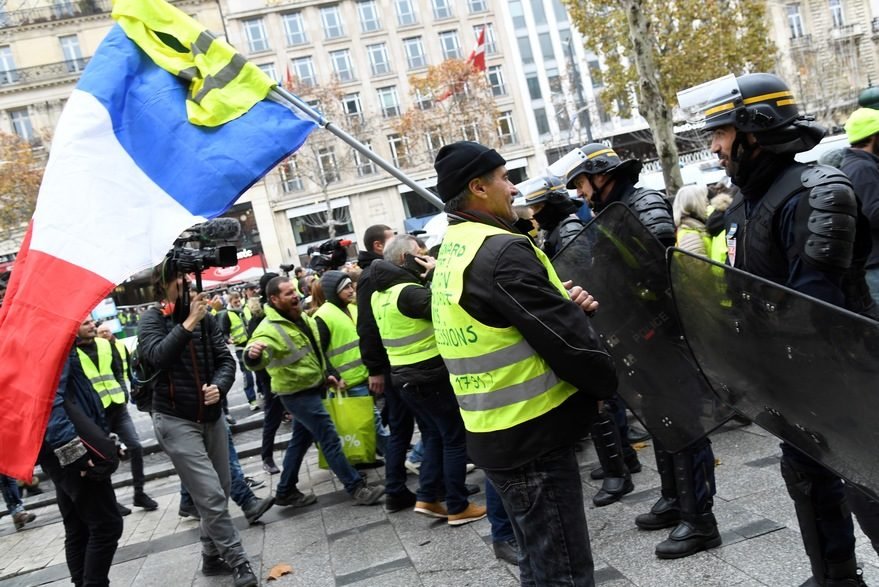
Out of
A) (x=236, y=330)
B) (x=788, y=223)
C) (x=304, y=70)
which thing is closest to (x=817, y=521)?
(x=788, y=223)

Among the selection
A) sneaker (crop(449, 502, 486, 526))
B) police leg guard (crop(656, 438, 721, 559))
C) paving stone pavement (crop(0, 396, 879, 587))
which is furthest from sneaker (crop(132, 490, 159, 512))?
police leg guard (crop(656, 438, 721, 559))

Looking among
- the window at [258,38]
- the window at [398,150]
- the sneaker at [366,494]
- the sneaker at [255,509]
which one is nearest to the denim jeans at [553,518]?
the sneaker at [366,494]

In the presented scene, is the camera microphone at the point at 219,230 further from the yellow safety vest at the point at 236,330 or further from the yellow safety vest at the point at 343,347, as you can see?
the yellow safety vest at the point at 236,330

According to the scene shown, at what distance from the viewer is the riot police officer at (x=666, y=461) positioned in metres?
3.76

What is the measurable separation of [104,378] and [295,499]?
9.32ft

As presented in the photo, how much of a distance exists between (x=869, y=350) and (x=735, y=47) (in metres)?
21.1

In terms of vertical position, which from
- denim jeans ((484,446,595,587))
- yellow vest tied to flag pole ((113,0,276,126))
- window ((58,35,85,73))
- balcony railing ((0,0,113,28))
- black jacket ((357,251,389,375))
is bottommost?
denim jeans ((484,446,595,587))

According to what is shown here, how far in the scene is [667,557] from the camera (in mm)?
3811

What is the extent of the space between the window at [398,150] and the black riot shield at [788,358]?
137 feet

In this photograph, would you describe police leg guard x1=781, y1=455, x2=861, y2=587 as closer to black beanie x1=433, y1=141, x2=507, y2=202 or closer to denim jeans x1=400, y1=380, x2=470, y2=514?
black beanie x1=433, y1=141, x2=507, y2=202

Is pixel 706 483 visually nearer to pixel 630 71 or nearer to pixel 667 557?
pixel 667 557

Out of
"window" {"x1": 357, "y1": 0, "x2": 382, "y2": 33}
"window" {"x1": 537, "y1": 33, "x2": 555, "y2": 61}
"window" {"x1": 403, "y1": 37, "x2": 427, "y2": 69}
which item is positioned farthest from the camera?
"window" {"x1": 537, "y1": 33, "x2": 555, "y2": 61}

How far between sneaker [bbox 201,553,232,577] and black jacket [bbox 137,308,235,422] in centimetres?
→ 100

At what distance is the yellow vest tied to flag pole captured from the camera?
459cm
